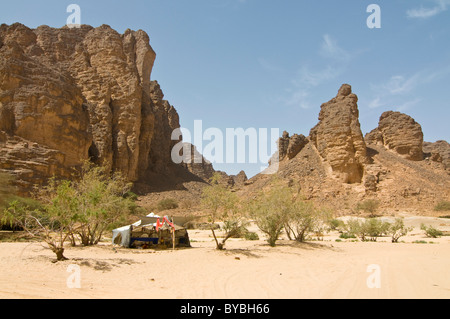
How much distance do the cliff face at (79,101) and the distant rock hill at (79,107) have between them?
10 centimetres

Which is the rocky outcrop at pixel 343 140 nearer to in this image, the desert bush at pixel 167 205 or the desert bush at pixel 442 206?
the desert bush at pixel 442 206

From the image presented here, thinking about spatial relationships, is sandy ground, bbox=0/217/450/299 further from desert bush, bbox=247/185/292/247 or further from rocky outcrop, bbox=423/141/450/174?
rocky outcrop, bbox=423/141/450/174

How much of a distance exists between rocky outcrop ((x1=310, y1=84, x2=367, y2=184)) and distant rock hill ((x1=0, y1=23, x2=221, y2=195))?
36.6 meters

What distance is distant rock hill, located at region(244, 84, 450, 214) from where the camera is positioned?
149 ft

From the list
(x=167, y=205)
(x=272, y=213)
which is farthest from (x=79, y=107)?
(x=272, y=213)

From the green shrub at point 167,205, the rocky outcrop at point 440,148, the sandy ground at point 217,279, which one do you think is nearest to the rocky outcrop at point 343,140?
the green shrub at point 167,205

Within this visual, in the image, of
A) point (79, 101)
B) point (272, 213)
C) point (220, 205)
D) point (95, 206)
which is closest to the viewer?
point (95, 206)

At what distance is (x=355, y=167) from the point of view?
164 feet

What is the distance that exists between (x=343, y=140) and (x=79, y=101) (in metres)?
43.5

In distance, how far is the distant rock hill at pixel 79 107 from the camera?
38.4 meters

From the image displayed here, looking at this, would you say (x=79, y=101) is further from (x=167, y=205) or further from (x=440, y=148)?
(x=440, y=148)

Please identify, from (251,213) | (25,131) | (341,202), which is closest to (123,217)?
(251,213)

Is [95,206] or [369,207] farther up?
[95,206]
